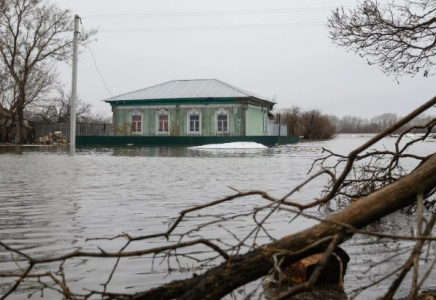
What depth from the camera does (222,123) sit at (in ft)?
124

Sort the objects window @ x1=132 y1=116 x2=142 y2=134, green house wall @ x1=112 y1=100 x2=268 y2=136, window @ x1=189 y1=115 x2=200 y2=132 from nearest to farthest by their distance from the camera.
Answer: green house wall @ x1=112 y1=100 x2=268 y2=136 < window @ x1=189 y1=115 x2=200 y2=132 < window @ x1=132 y1=116 x2=142 y2=134

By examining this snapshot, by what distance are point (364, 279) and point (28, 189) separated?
24.1 feet

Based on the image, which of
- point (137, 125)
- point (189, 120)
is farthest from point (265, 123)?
point (137, 125)

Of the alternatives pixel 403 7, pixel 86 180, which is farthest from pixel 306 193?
pixel 86 180

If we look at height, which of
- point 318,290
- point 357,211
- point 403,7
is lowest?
point 318,290

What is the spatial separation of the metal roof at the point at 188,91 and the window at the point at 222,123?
5.40 ft

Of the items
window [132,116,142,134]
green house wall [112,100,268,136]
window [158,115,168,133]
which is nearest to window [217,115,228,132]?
green house wall [112,100,268,136]

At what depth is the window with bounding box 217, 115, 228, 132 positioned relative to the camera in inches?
Answer: 1483

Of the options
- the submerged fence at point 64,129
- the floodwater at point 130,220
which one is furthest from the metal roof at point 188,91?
the floodwater at point 130,220

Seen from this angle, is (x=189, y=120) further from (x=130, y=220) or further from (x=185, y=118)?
(x=130, y=220)

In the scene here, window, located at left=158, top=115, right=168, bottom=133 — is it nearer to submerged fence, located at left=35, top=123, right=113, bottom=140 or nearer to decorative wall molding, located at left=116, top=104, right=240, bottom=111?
decorative wall molding, located at left=116, top=104, right=240, bottom=111

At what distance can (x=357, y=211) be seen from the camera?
2.07m

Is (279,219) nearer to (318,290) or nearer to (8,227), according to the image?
(318,290)

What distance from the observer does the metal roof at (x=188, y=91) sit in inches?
1496
